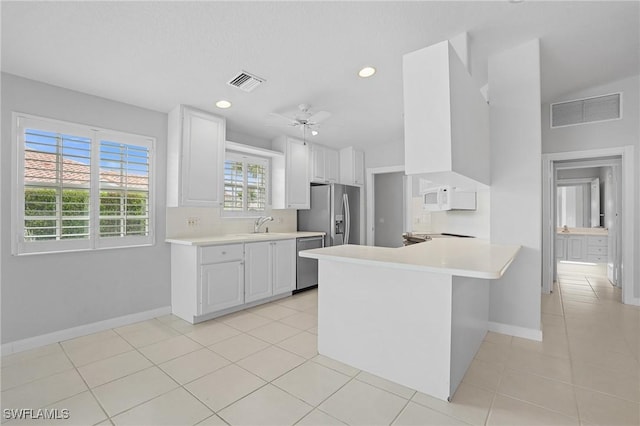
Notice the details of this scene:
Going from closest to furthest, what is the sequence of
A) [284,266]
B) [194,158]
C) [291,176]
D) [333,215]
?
[194,158], [284,266], [291,176], [333,215]

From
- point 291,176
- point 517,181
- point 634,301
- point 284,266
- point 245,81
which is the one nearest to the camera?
point 517,181

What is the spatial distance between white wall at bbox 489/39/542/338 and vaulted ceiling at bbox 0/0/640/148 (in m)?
0.27

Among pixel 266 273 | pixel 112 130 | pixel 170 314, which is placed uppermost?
pixel 112 130

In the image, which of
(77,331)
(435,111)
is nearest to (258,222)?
(77,331)

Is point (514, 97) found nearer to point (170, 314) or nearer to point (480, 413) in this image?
point (480, 413)

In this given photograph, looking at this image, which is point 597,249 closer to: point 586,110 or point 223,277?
point 586,110

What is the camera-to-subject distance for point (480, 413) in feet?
5.68

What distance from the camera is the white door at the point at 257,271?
3697 mm

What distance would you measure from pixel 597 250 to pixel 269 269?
732 centimetres

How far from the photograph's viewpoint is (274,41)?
2.46 metres

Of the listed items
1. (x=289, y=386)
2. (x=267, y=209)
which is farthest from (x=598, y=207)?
(x=289, y=386)

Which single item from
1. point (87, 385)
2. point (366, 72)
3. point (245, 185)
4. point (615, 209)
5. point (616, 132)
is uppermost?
point (366, 72)

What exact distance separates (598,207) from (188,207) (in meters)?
8.78

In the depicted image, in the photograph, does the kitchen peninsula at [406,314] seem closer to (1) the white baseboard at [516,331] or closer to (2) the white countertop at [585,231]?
(1) the white baseboard at [516,331]
